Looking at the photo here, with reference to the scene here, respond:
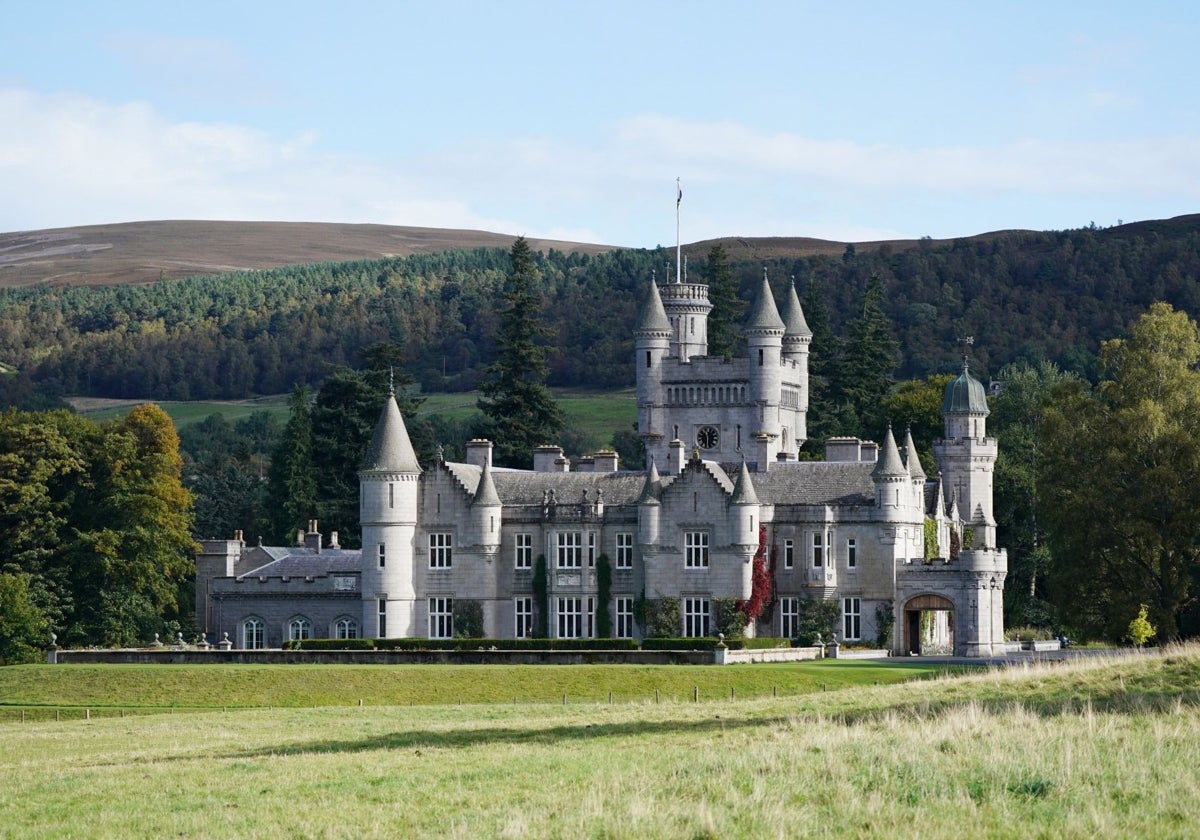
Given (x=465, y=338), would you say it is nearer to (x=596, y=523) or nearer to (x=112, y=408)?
(x=112, y=408)

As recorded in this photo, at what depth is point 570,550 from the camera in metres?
68.8

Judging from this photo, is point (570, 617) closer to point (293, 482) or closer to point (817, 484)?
point (817, 484)

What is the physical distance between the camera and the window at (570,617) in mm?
68312

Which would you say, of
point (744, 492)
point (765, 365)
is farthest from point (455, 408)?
point (744, 492)

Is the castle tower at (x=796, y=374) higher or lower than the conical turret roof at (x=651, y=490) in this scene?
higher

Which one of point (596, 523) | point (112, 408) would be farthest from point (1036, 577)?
point (112, 408)

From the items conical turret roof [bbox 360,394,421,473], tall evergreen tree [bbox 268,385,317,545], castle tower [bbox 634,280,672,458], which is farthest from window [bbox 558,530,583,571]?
tall evergreen tree [bbox 268,385,317,545]

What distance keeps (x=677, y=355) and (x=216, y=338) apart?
4122 inches

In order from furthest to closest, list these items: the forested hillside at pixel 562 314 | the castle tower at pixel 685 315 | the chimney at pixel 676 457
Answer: the forested hillside at pixel 562 314 < the castle tower at pixel 685 315 < the chimney at pixel 676 457

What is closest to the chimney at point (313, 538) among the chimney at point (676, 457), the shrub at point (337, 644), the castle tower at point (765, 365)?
the shrub at point (337, 644)

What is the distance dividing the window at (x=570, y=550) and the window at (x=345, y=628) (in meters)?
7.34

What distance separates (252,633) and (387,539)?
660 centimetres

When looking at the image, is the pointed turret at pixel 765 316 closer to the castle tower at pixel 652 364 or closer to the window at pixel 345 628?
the castle tower at pixel 652 364

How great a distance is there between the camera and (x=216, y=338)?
177125 millimetres
